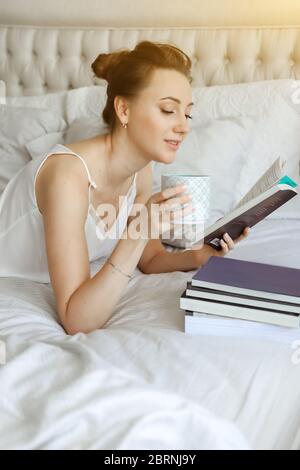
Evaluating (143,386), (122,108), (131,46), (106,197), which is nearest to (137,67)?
(122,108)

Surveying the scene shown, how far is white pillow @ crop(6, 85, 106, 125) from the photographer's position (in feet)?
7.63

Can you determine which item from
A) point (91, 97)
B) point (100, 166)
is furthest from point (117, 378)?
point (91, 97)

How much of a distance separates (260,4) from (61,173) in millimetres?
1472

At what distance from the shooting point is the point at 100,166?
144cm

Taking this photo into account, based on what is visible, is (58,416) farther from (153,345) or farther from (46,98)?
(46,98)

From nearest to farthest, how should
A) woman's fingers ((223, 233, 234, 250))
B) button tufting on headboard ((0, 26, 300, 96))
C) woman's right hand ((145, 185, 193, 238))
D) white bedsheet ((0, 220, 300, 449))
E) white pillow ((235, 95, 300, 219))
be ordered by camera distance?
1. white bedsheet ((0, 220, 300, 449))
2. woman's right hand ((145, 185, 193, 238))
3. woman's fingers ((223, 233, 234, 250))
4. white pillow ((235, 95, 300, 219))
5. button tufting on headboard ((0, 26, 300, 96))

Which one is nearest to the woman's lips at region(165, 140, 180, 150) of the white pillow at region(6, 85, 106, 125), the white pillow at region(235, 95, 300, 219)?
the white pillow at region(235, 95, 300, 219)

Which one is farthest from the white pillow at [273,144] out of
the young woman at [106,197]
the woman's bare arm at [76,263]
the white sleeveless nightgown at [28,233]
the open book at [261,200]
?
the woman's bare arm at [76,263]

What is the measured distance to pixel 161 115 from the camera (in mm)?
1328

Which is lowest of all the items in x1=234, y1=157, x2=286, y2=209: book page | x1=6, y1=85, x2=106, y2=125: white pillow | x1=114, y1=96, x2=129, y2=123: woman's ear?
x1=6, y1=85, x2=106, y2=125: white pillow

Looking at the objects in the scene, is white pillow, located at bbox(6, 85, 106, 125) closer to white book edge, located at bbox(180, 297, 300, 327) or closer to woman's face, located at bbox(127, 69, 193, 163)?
woman's face, located at bbox(127, 69, 193, 163)

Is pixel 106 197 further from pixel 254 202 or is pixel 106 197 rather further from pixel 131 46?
pixel 131 46

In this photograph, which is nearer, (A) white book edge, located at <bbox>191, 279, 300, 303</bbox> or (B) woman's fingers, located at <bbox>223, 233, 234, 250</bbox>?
(A) white book edge, located at <bbox>191, 279, 300, 303</bbox>

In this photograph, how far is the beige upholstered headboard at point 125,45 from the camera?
2.30 metres
